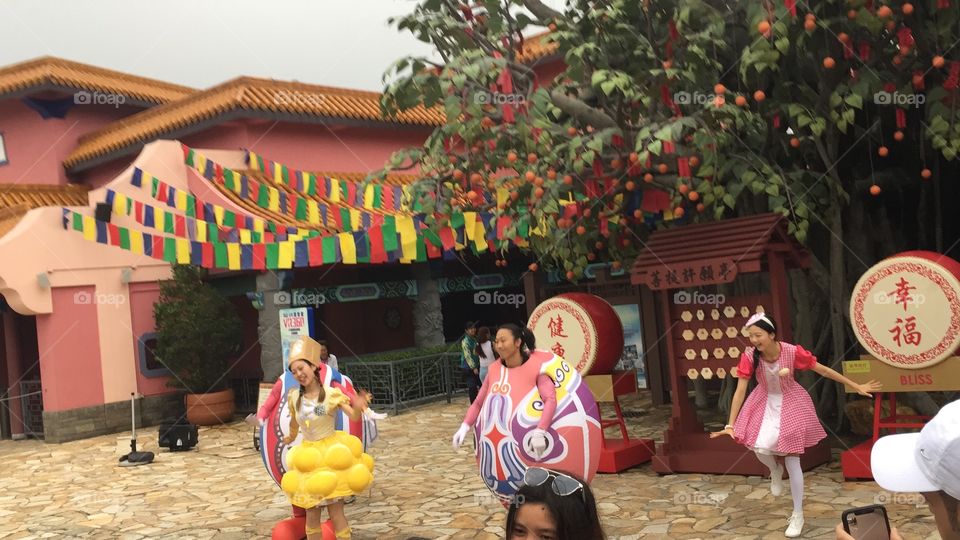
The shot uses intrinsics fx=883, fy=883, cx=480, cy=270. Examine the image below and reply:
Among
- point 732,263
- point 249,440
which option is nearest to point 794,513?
point 732,263

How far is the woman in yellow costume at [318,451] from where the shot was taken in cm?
632

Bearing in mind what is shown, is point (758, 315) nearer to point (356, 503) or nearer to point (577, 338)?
point (577, 338)

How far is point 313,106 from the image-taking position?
17.4 m

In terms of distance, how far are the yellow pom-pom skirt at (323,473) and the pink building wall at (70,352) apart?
1007 centimetres

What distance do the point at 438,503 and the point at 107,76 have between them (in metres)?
16.0
